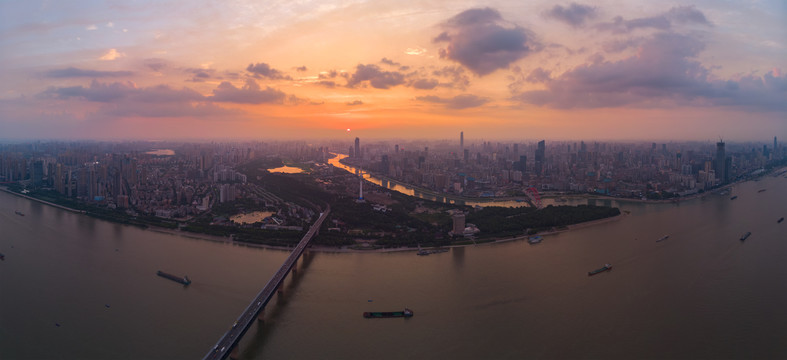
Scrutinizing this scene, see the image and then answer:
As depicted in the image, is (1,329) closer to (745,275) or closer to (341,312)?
(341,312)

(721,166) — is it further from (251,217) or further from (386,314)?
(251,217)

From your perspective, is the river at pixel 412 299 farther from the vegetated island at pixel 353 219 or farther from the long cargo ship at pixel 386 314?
the vegetated island at pixel 353 219

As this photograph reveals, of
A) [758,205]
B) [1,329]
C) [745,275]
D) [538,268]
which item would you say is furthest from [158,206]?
[758,205]

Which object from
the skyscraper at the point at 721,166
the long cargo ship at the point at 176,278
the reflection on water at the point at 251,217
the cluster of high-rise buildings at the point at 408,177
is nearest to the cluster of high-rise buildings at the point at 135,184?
the cluster of high-rise buildings at the point at 408,177

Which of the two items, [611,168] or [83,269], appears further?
[611,168]

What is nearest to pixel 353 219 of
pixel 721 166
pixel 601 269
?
pixel 601 269

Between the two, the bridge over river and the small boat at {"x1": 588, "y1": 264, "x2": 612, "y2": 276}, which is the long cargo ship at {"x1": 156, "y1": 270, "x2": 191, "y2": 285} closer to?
the bridge over river

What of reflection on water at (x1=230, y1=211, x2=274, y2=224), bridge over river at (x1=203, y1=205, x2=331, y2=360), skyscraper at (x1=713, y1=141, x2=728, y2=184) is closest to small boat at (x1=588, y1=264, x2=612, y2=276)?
bridge over river at (x1=203, y1=205, x2=331, y2=360)
